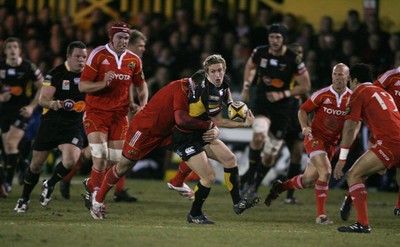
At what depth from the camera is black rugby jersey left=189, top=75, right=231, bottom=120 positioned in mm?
10992

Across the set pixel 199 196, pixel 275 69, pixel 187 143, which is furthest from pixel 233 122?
pixel 275 69

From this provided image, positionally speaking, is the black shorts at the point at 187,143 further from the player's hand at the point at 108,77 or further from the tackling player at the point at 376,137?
the tackling player at the point at 376,137

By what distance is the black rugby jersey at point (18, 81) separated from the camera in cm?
1499

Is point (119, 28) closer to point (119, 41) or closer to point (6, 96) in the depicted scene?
point (119, 41)

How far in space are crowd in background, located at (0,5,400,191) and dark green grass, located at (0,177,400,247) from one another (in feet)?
12.2

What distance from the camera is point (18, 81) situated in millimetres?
15141

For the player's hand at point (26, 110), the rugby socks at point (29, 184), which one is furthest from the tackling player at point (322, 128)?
the player's hand at point (26, 110)

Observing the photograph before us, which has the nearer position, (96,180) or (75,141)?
(96,180)

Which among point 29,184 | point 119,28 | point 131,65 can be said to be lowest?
point 29,184

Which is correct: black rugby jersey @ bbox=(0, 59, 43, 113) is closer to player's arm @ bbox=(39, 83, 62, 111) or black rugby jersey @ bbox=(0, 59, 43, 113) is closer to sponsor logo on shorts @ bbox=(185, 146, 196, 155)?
player's arm @ bbox=(39, 83, 62, 111)

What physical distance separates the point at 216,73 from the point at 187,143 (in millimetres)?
893

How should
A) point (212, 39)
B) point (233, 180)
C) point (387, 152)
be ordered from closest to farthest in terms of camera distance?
point (387, 152), point (233, 180), point (212, 39)

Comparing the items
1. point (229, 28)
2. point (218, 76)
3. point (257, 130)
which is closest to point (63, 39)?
point (229, 28)

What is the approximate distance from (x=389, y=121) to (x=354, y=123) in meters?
0.40
